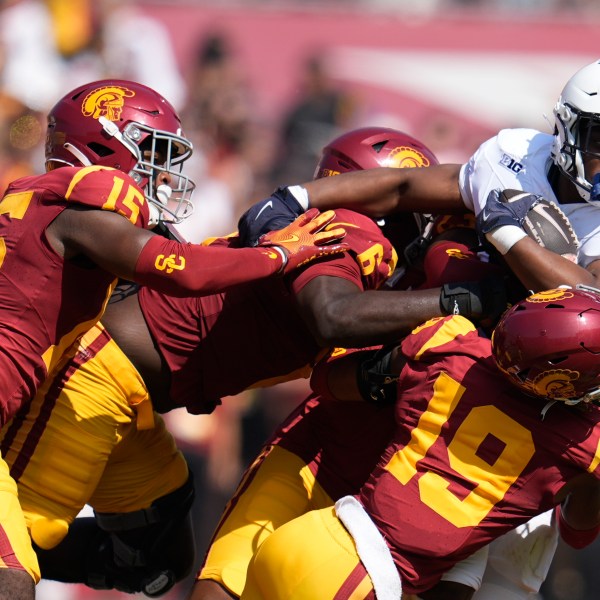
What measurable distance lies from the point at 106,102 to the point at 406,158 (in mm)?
1085

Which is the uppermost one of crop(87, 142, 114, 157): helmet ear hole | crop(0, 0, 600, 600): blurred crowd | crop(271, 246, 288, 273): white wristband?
crop(87, 142, 114, 157): helmet ear hole

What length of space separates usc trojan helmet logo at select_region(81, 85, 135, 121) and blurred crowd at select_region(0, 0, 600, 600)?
3.41 meters

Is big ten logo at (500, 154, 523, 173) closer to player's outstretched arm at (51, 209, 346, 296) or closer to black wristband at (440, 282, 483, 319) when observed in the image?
black wristband at (440, 282, 483, 319)

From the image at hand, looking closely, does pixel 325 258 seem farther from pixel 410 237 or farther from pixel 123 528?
pixel 123 528

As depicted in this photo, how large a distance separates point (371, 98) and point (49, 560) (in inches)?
191

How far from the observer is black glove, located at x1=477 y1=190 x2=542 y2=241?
343cm

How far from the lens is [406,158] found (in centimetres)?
423

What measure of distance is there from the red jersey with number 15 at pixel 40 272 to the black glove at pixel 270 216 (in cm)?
46

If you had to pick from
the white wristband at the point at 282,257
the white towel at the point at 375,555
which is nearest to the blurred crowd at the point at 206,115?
the white wristband at the point at 282,257

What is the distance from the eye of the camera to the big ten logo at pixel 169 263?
136 inches

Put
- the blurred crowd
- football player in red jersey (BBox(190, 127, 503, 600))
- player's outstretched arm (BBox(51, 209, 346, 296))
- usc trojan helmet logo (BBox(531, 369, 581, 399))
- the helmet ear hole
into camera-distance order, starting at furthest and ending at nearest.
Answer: the blurred crowd, the helmet ear hole, football player in red jersey (BBox(190, 127, 503, 600)), player's outstretched arm (BBox(51, 209, 346, 296)), usc trojan helmet logo (BBox(531, 369, 581, 399))

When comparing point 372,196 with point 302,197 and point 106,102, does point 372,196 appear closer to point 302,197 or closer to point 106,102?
point 302,197

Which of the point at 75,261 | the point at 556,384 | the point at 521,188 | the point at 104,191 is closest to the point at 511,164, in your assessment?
the point at 521,188

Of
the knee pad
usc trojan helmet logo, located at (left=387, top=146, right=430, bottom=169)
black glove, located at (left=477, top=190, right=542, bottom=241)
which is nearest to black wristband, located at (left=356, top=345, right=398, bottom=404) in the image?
black glove, located at (left=477, top=190, right=542, bottom=241)
